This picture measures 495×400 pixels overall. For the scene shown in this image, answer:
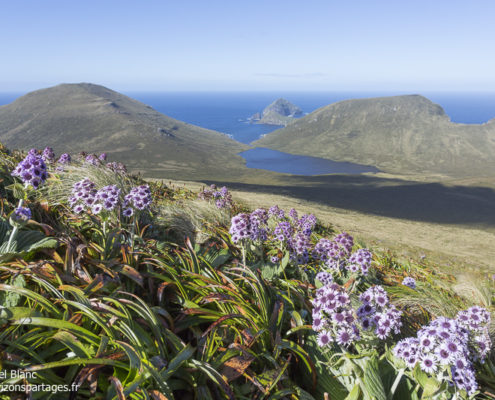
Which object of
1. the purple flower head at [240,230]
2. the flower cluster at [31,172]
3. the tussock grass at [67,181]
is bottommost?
the purple flower head at [240,230]

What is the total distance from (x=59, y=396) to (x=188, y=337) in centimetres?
115

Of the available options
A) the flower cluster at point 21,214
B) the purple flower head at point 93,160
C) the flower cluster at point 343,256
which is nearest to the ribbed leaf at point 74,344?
the flower cluster at point 21,214

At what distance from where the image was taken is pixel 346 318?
241 cm

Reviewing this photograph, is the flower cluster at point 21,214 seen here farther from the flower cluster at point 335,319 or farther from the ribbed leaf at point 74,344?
the flower cluster at point 335,319

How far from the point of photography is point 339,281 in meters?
4.90

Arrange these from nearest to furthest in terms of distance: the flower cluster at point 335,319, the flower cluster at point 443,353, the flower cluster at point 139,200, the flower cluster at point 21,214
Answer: the flower cluster at point 443,353
the flower cluster at point 335,319
the flower cluster at point 21,214
the flower cluster at point 139,200

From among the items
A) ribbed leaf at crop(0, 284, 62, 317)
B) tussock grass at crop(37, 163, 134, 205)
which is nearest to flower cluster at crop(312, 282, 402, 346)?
ribbed leaf at crop(0, 284, 62, 317)

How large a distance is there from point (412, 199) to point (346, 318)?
87.8 metres

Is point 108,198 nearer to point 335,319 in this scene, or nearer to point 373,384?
point 335,319

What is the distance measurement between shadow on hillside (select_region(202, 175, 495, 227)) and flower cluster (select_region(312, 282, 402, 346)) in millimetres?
50617

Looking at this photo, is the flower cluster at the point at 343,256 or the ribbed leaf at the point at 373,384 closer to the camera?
the ribbed leaf at the point at 373,384

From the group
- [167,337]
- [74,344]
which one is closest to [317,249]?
[167,337]

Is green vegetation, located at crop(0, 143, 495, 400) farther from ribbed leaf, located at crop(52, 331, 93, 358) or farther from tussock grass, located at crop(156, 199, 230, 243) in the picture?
tussock grass, located at crop(156, 199, 230, 243)

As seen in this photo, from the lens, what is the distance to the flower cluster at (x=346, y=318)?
2.40m
